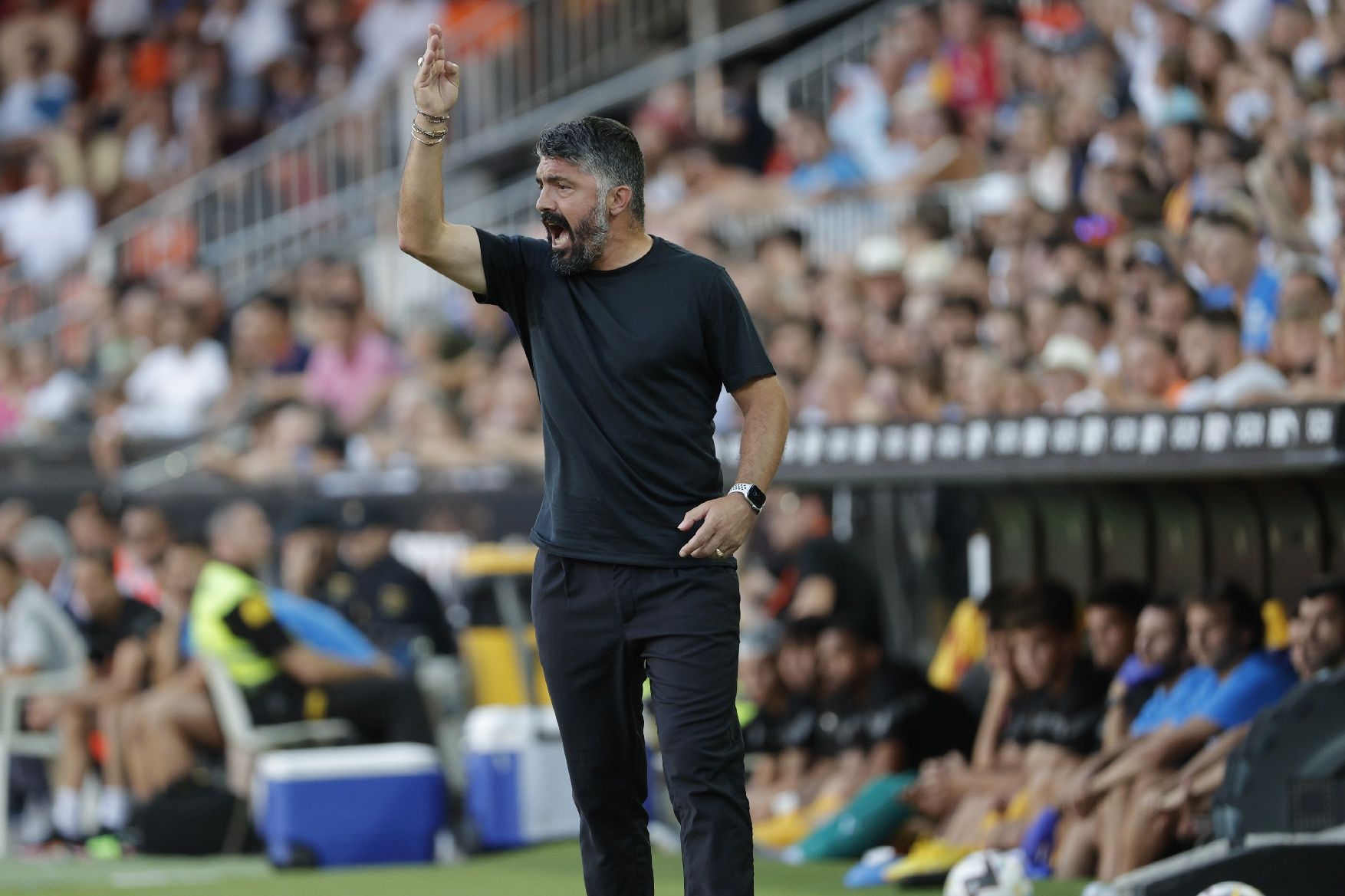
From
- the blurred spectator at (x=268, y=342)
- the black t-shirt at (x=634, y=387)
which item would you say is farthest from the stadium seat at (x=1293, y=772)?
the blurred spectator at (x=268, y=342)

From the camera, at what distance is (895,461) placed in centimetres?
878

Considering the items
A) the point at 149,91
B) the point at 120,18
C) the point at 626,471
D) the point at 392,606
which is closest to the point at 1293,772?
the point at 626,471

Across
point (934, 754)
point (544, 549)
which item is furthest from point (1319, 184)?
point (544, 549)

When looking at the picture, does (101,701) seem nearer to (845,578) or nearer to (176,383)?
(845,578)

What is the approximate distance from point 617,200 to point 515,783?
209 inches

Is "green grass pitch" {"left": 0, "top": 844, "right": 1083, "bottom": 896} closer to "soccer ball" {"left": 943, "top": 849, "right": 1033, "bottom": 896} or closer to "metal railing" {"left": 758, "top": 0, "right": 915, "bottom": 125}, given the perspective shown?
"soccer ball" {"left": 943, "top": 849, "right": 1033, "bottom": 896}

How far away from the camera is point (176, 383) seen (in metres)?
15.5

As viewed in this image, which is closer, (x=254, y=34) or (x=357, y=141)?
(x=357, y=141)

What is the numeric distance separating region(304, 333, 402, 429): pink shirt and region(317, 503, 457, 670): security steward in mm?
3211

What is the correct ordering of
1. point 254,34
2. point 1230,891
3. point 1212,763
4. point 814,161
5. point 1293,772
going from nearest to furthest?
point 1230,891 → point 1293,772 → point 1212,763 → point 814,161 → point 254,34

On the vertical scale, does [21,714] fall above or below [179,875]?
above

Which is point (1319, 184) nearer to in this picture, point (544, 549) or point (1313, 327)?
point (1313, 327)

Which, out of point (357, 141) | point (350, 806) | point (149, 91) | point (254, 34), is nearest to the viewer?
point (350, 806)

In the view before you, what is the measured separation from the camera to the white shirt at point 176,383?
1510cm
